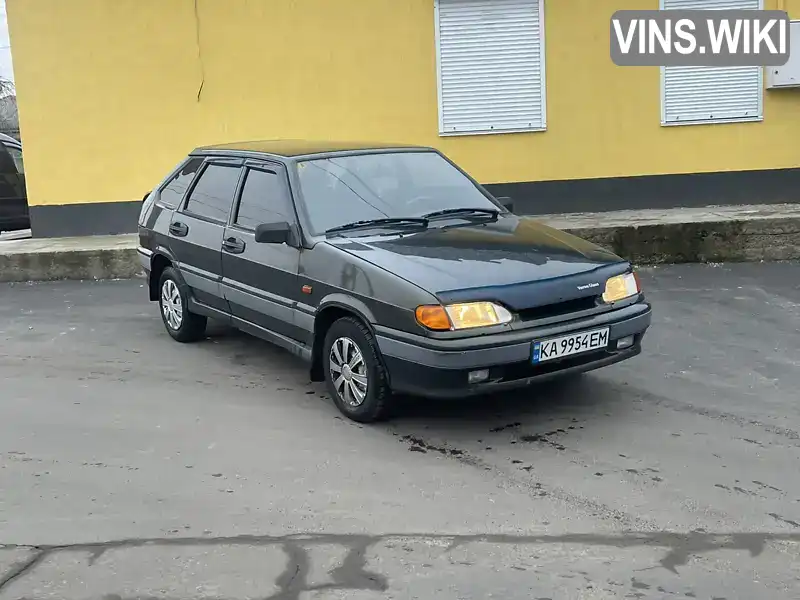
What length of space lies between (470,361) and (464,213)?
1.63 m

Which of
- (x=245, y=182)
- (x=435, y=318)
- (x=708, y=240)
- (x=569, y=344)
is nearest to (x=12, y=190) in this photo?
(x=245, y=182)

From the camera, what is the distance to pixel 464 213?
19.8ft

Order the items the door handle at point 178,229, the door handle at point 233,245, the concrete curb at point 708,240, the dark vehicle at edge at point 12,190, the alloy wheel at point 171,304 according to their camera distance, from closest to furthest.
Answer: the door handle at point 233,245 < the door handle at point 178,229 < the alloy wheel at point 171,304 < the concrete curb at point 708,240 < the dark vehicle at edge at point 12,190

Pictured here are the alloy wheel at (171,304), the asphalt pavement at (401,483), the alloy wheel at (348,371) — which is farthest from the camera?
the alloy wheel at (171,304)

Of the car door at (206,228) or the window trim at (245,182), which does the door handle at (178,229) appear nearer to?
the car door at (206,228)

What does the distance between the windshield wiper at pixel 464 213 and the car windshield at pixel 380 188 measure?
3cm

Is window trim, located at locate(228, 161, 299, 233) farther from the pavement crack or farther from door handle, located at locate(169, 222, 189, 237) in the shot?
the pavement crack

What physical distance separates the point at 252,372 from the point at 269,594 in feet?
10.7

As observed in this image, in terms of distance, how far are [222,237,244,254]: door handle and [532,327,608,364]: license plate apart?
7.86 feet

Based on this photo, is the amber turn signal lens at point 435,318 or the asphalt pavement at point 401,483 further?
the amber turn signal lens at point 435,318

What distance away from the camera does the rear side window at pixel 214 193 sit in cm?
652

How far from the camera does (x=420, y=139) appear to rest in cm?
1179

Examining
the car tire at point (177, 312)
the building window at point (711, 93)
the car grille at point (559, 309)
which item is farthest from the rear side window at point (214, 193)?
the building window at point (711, 93)

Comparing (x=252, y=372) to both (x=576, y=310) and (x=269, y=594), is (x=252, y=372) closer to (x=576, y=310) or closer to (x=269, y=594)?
(x=576, y=310)
